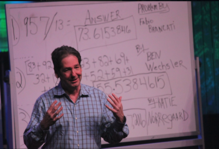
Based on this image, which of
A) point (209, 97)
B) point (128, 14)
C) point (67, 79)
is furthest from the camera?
point (209, 97)

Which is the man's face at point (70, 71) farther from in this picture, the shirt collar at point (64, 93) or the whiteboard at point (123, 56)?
the whiteboard at point (123, 56)

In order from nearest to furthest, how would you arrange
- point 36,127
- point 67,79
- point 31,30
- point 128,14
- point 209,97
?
point 36,127, point 67,79, point 31,30, point 128,14, point 209,97

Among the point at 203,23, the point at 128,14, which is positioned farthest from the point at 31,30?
the point at 203,23

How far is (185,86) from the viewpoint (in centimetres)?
296

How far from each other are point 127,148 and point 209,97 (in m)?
1.43

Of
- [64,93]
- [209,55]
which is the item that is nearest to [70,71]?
[64,93]

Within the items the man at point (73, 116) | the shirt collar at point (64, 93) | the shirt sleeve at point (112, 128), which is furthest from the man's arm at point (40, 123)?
the shirt sleeve at point (112, 128)

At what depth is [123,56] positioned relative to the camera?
2.84 m

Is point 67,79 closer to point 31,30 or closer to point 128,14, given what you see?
point 31,30

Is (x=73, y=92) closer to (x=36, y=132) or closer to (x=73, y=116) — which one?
(x=73, y=116)

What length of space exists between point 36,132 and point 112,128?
462 mm

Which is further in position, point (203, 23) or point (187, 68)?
point (203, 23)

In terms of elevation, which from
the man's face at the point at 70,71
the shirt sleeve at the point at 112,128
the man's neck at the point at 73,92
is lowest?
the shirt sleeve at the point at 112,128

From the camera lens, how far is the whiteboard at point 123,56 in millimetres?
2662
